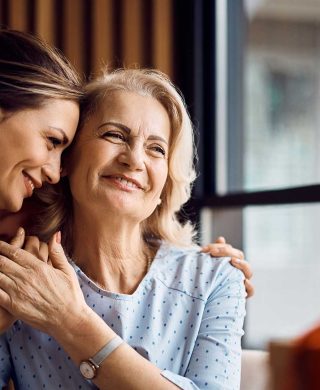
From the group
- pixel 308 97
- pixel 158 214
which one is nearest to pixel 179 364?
pixel 158 214

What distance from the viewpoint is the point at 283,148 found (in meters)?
4.61

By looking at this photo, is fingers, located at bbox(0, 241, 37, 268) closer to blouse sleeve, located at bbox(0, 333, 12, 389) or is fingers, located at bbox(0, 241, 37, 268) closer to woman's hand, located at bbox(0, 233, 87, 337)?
woman's hand, located at bbox(0, 233, 87, 337)

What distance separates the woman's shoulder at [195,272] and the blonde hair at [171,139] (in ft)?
0.33

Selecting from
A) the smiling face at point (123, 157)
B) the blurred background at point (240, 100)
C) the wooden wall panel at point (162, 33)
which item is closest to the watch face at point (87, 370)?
the smiling face at point (123, 157)

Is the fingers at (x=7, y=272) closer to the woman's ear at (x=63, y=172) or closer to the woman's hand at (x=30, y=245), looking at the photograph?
the woman's hand at (x=30, y=245)

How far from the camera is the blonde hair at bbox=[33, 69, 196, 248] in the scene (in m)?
1.82

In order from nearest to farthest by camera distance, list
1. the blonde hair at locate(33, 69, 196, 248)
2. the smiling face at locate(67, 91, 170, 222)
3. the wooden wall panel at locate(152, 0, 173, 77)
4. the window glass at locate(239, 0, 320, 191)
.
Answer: the smiling face at locate(67, 91, 170, 222) < the blonde hair at locate(33, 69, 196, 248) < the wooden wall panel at locate(152, 0, 173, 77) < the window glass at locate(239, 0, 320, 191)

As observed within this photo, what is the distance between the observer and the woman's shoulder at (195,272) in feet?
5.72

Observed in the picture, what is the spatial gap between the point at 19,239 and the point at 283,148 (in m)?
3.16

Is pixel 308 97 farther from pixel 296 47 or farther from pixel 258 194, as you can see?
pixel 258 194

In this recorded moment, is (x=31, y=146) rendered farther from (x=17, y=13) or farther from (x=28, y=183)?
(x=17, y=13)

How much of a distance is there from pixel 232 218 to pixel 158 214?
159 centimetres

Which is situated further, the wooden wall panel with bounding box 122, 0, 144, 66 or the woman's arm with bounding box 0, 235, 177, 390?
the wooden wall panel with bounding box 122, 0, 144, 66

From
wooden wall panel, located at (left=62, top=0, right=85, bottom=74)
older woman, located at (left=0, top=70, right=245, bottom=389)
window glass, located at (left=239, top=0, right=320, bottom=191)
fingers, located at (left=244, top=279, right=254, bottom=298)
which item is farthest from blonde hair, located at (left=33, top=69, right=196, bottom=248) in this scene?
window glass, located at (left=239, top=0, right=320, bottom=191)
